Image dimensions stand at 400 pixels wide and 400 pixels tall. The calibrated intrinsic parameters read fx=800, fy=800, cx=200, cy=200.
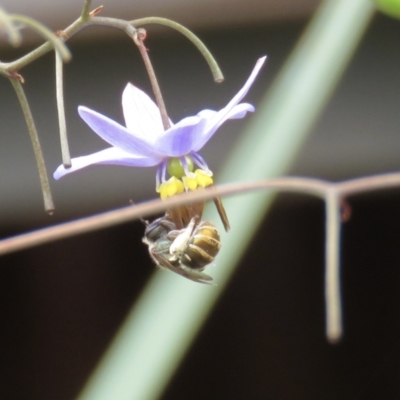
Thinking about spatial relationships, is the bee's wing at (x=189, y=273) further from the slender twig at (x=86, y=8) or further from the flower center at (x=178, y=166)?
the slender twig at (x=86, y=8)

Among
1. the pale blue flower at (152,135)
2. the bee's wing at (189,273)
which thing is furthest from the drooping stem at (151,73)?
the bee's wing at (189,273)

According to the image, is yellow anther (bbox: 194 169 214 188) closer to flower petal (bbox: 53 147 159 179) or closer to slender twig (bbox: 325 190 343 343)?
flower petal (bbox: 53 147 159 179)

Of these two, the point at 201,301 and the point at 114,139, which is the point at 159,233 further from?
the point at 201,301

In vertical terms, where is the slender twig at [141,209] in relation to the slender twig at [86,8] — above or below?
below

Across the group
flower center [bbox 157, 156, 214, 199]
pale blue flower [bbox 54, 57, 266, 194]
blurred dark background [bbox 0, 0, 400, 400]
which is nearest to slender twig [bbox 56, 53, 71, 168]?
pale blue flower [bbox 54, 57, 266, 194]

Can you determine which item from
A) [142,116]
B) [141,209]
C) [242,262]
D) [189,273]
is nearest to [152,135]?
[142,116]

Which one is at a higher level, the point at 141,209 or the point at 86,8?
the point at 86,8

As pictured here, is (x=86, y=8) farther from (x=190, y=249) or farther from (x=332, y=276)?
(x=332, y=276)
